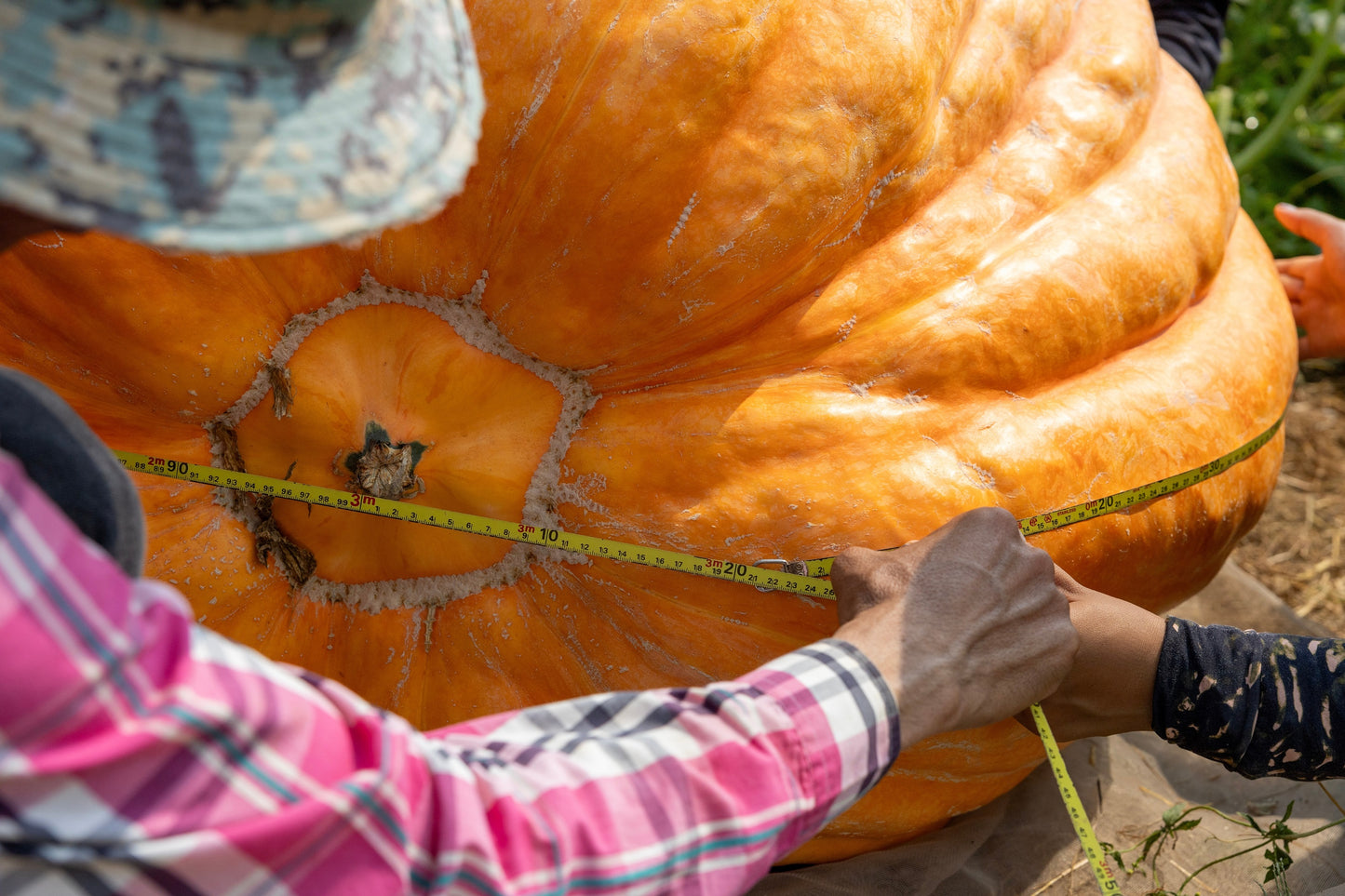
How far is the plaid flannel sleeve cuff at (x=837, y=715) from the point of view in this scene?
1325mm

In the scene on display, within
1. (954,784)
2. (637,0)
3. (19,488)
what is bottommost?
(954,784)

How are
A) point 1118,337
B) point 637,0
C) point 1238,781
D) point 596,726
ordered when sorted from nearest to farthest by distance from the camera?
point 596,726 → point 637,0 → point 1118,337 → point 1238,781

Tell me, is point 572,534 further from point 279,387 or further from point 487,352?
point 279,387

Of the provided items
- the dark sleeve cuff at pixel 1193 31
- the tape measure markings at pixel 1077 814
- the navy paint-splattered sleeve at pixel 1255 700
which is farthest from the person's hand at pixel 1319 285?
the tape measure markings at pixel 1077 814

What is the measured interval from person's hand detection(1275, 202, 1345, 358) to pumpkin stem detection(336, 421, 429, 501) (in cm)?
230

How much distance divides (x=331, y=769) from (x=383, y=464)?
0.78 metres

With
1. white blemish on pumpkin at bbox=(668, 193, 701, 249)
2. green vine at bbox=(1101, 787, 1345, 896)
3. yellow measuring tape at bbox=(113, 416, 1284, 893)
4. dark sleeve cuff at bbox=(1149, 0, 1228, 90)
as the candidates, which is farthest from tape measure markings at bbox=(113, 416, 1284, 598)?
dark sleeve cuff at bbox=(1149, 0, 1228, 90)

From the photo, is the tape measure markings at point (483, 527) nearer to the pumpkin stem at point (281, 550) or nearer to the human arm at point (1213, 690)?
the pumpkin stem at point (281, 550)

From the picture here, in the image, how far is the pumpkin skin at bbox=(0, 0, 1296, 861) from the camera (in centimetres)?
169

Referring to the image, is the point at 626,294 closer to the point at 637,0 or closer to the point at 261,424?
the point at 637,0

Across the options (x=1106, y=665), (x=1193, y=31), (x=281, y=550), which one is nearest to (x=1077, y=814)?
(x=1106, y=665)

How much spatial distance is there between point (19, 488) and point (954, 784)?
5.55 feet

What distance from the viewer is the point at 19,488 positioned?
0.89 metres

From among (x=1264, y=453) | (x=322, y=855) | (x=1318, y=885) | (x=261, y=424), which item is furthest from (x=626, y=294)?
(x=1318, y=885)
